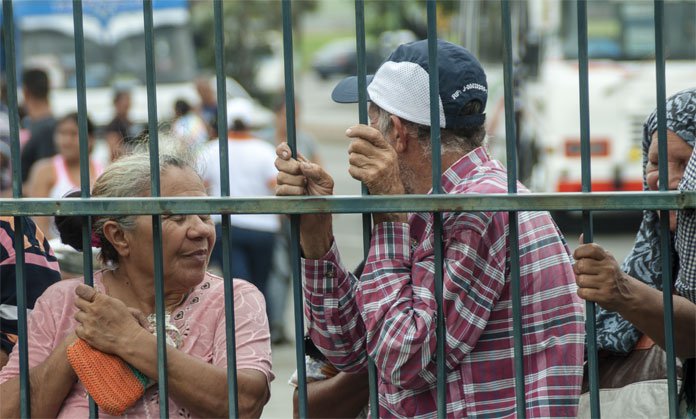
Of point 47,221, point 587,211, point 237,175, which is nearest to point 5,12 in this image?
point 587,211

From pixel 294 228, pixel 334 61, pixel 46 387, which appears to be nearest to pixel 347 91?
pixel 294 228

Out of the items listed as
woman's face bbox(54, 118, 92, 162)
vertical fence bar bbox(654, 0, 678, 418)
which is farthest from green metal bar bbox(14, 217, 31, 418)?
woman's face bbox(54, 118, 92, 162)

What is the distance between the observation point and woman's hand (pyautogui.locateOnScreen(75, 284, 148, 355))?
2633 millimetres

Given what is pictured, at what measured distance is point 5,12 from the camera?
265 centimetres

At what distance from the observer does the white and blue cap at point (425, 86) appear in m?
2.67

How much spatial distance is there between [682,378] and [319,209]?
3.36 feet

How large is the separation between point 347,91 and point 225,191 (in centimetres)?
50

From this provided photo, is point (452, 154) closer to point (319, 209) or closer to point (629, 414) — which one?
point (319, 209)

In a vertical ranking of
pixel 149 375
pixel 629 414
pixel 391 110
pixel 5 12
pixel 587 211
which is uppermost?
pixel 5 12

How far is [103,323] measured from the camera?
8.68ft

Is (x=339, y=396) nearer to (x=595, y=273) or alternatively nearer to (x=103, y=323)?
(x=103, y=323)

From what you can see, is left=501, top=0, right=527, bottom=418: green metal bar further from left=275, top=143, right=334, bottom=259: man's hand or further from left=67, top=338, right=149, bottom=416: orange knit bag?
left=67, top=338, right=149, bottom=416: orange knit bag

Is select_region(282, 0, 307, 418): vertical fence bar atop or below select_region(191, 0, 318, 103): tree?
below

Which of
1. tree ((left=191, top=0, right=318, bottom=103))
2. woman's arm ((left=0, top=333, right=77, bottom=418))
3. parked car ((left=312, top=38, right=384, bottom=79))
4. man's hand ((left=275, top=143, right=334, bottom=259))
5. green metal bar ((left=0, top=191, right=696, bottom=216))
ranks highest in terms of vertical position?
parked car ((left=312, top=38, right=384, bottom=79))
